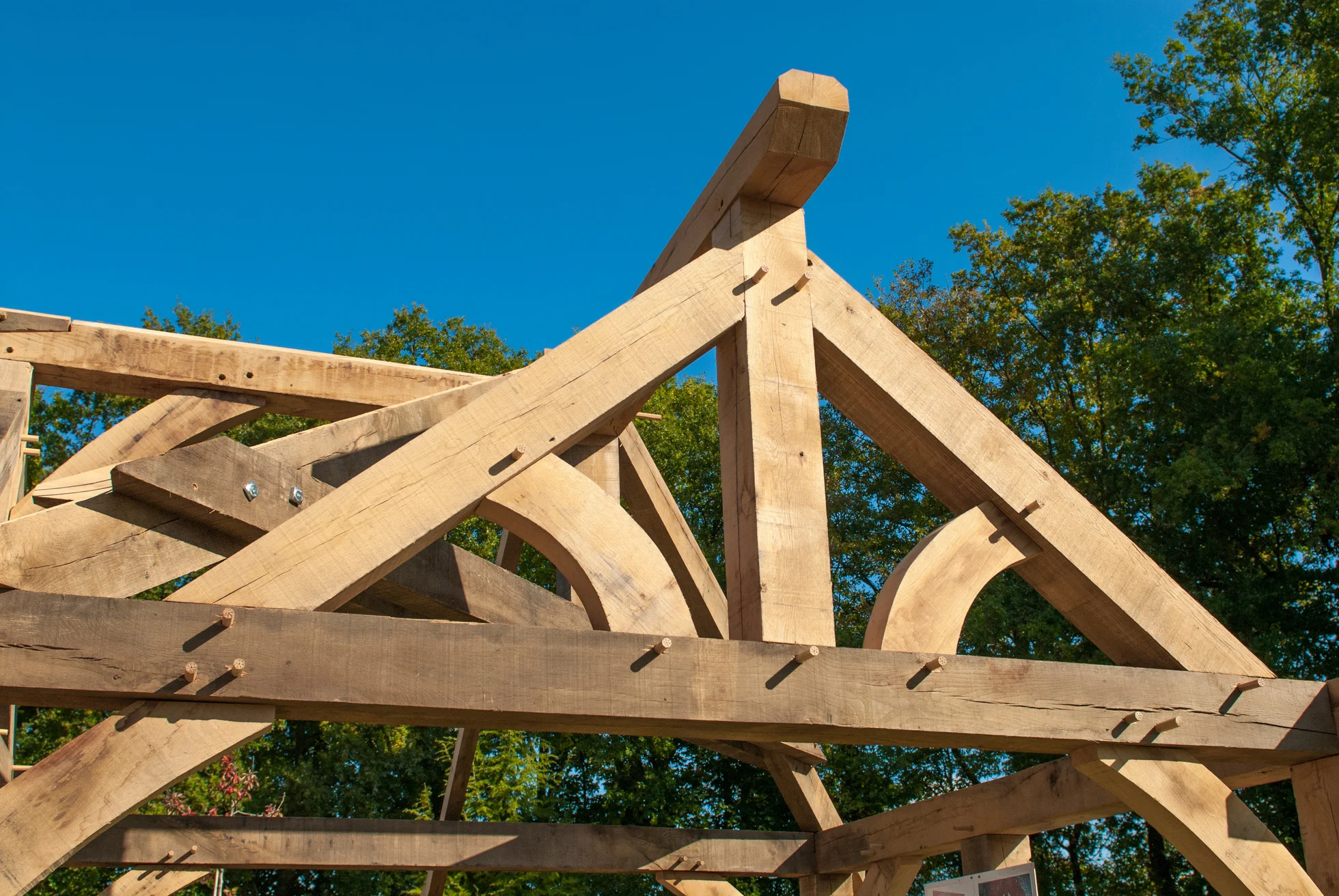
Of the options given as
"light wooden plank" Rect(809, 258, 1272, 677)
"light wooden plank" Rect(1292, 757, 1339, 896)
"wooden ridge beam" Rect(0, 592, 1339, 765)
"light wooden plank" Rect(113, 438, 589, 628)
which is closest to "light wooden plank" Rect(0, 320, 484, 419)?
"light wooden plank" Rect(113, 438, 589, 628)

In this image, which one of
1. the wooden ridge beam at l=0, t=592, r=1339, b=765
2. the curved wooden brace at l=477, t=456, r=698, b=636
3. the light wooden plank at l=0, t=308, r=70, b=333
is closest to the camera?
the wooden ridge beam at l=0, t=592, r=1339, b=765

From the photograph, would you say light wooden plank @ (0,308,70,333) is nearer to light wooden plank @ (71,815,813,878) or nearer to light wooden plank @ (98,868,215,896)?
light wooden plank @ (71,815,813,878)

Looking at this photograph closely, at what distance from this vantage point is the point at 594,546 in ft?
11.4

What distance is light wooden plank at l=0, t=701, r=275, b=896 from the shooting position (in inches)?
94.5

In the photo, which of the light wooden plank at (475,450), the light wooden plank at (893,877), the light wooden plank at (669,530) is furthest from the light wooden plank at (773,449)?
the light wooden plank at (893,877)

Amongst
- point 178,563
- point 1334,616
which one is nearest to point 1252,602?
point 1334,616

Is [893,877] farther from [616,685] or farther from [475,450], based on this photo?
[475,450]

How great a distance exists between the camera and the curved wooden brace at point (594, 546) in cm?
333

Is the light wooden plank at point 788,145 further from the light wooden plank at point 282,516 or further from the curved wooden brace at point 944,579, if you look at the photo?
the light wooden plank at point 282,516

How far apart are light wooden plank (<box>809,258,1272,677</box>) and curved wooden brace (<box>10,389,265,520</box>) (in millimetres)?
2584

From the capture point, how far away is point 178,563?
3.55m

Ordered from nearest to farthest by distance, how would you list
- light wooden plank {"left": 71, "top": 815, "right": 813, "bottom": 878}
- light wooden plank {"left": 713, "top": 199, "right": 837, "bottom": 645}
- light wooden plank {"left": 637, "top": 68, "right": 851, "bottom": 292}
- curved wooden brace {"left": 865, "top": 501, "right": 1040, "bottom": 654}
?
light wooden plank {"left": 713, "top": 199, "right": 837, "bottom": 645} → curved wooden brace {"left": 865, "top": 501, "right": 1040, "bottom": 654} → light wooden plank {"left": 637, "top": 68, "right": 851, "bottom": 292} → light wooden plank {"left": 71, "top": 815, "right": 813, "bottom": 878}

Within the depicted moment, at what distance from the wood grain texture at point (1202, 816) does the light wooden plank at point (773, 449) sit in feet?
3.34

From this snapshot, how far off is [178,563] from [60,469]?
1.26 m
